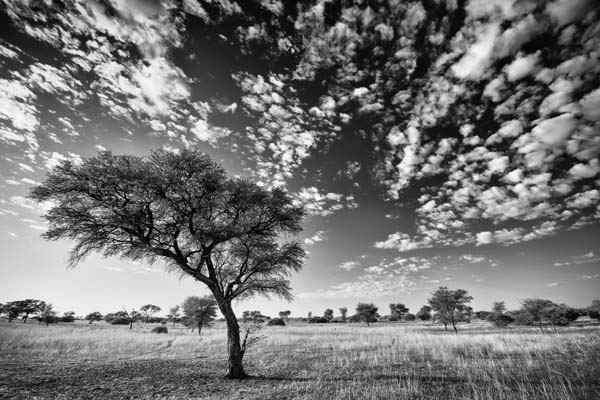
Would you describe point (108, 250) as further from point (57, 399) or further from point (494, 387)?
point (494, 387)

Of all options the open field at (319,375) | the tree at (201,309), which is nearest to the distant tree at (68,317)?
the tree at (201,309)

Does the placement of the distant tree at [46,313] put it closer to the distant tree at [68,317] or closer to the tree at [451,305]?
the distant tree at [68,317]

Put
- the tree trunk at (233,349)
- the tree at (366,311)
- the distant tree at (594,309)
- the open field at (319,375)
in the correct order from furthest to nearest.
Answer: the tree at (366,311)
the distant tree at (594,309)
the tree trunk at (233,349)
the open field at (319,375)

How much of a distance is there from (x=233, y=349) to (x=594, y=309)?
3365 inches

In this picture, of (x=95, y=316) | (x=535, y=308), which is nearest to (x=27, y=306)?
(x=95, y=316)

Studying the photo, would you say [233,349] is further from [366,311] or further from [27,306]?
[27,306]

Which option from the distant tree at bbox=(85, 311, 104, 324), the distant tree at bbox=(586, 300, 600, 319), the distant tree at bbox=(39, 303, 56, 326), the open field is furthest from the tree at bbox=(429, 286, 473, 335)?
the distant tree at bbox=(85, 311, 104, 324)

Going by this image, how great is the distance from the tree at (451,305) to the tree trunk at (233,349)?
137 ft

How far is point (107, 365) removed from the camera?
1135cm

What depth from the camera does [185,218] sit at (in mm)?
12227

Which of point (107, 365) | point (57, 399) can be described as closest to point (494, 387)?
point (57, 399)

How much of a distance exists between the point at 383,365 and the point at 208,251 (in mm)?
10391

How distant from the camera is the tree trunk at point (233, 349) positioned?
32.5 ft

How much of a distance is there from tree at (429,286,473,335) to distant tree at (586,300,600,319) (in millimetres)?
37293
